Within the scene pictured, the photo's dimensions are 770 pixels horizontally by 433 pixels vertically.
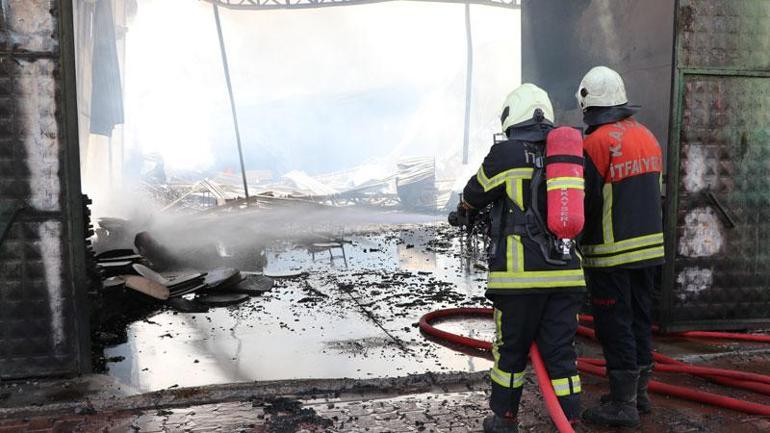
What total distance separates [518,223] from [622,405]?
4.17 feet

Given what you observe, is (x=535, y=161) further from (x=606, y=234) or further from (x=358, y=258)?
(x=358, y=258)


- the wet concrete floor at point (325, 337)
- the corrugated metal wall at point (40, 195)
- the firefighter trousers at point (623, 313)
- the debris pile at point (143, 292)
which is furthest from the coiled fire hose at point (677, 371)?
the corrugated metal wall at point (40, 195)

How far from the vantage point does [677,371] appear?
4121mm

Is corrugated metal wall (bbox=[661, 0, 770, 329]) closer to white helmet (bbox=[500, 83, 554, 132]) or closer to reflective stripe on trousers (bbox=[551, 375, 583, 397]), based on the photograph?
white helmet (bbox=[500, 83, 554, 132])

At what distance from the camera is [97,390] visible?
3.90 meters

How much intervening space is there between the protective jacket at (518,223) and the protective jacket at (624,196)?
19.2 inches

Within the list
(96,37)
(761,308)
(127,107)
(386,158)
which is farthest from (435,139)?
(761,308)

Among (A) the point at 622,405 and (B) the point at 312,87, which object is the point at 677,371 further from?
(B) the point at 312,87

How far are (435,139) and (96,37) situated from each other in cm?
2725

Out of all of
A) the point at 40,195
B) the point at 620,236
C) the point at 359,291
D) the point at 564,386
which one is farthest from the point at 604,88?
the point at 359,291

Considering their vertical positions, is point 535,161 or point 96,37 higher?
point 96,37

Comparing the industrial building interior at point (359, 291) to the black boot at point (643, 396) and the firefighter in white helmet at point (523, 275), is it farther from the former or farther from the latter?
the firefighter in white helmet at point (523, 275)

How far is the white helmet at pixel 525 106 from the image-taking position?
310cm

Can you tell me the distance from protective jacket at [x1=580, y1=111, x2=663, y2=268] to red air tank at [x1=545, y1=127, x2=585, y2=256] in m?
0.53
